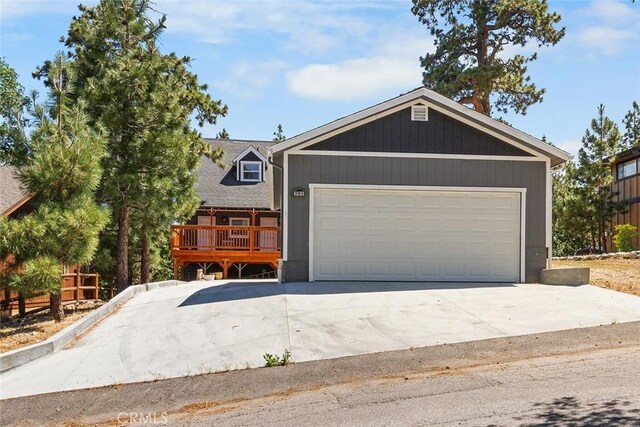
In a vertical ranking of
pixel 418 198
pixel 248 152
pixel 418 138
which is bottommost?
pixel 418 198

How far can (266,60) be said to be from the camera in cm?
1264

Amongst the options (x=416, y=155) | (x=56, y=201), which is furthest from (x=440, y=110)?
(x=56, y=201)

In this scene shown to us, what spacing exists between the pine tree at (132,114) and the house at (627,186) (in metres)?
21.4

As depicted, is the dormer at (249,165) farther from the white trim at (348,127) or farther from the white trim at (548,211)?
the white trim at (548,211)

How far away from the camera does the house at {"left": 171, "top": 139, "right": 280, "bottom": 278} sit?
64.1 ft

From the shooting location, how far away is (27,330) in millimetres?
10594

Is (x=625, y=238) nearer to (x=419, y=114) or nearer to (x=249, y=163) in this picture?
(x=419, y=114)

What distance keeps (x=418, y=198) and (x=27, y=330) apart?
8710mm

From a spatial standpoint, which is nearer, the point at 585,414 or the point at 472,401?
the point at 585,414

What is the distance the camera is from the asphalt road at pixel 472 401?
485 centimetres

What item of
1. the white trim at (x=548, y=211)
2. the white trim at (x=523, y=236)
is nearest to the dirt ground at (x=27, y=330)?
the white trim at (x=523, y=236)

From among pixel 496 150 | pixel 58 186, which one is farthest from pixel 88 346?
pixel 496 150

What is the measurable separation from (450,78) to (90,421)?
23876 mm

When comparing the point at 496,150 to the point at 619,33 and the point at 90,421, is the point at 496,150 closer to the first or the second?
the point at 619,33
